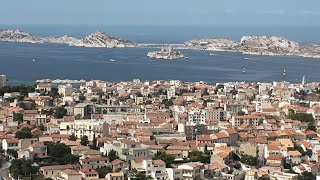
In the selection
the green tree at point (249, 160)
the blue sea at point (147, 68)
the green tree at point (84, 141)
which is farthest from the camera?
the blue sea at point (147, 68)

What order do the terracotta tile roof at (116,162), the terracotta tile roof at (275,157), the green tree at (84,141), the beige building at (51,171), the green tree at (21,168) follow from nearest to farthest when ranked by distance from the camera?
the green tree at (21,168) → the beige building at (51,171) → the terracotta tile roof at (116,162) → the terracotta tile roof at (275,157) → the green tree at (84,141)

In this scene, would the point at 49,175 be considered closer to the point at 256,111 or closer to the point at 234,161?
the point at 234,161

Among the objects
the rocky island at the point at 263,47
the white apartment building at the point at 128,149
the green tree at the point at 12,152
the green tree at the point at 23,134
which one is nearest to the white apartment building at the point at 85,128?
the green tree at the point at 23,134

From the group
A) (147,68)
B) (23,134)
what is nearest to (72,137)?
(23,134)

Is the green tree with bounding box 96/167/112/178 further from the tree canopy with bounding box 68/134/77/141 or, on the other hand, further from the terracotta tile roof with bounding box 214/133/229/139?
the terracotta tile roof with bounding box 214/133/229/139

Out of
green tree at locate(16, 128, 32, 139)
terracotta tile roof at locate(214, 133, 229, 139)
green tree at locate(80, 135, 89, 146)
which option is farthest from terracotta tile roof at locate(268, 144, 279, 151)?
green tree at locate(16, 128, 32, 139)

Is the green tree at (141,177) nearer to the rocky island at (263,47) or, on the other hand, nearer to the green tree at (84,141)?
the green tree at (84,141)

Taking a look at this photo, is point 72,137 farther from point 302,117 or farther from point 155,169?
point 302,117

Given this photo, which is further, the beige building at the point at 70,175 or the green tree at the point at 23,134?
the green tree at the point at 23,134
